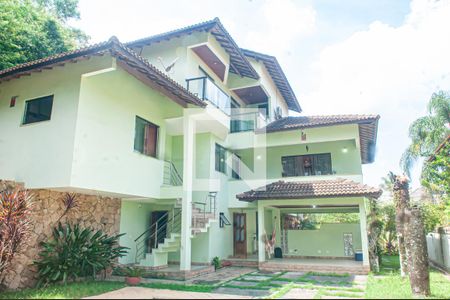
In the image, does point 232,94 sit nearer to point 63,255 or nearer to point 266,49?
point 266,49

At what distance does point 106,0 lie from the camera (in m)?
11.1

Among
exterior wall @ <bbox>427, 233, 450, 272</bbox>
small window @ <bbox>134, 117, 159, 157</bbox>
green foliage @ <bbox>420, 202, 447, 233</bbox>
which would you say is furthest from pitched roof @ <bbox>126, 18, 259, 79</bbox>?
exterior wall @ <bbox>427, 233, 450, 272</bbox>

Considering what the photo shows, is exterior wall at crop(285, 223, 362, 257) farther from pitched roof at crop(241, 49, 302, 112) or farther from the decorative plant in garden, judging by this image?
the decorative plant in garden

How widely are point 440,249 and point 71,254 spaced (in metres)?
14.7

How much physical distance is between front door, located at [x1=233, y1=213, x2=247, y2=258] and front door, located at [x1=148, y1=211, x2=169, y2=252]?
4.05 metres

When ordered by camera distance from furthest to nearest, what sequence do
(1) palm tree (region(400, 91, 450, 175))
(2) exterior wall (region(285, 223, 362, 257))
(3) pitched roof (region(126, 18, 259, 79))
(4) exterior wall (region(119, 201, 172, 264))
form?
(1) palm tree (region(400, 91, 450, 175)) < (2) exterior wall (region(285, 223, 362, 257)) < (3) pitched roof (region(126, 18, 259, 79)) < (4) exterior wall (region(119, 201, 172, 264))

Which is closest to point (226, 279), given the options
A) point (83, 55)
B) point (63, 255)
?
point (63, 255)

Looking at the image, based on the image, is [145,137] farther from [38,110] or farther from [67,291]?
[67,291]

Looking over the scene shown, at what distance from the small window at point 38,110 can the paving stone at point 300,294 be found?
340 inches

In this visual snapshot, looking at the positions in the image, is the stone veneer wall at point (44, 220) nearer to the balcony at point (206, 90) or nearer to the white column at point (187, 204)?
the white column at point (187, 204)

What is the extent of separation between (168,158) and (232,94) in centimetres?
604

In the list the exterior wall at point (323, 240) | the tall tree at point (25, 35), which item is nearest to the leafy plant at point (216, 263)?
the exterior wall at point (323, 240)

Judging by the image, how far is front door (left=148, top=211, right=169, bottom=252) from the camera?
547 inches

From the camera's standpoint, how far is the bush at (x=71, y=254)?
9086mm
